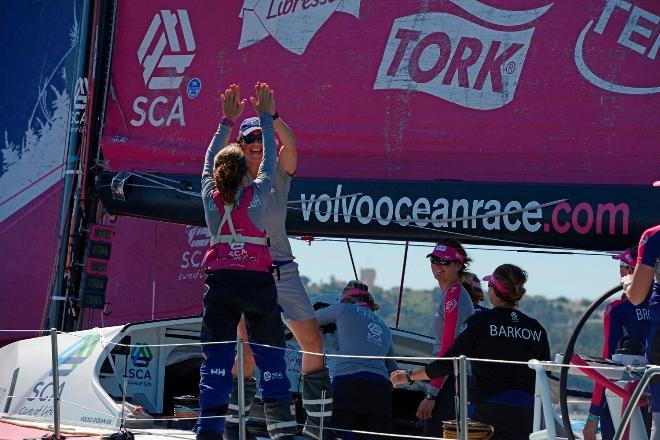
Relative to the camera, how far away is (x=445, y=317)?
568 centimetres

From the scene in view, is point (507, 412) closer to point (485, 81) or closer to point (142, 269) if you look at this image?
point (485, 81)

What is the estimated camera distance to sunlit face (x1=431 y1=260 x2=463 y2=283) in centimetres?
578

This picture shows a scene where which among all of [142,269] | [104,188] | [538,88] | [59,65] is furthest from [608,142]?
[59,65]

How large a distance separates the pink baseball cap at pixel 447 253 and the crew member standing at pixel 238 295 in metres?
1.10

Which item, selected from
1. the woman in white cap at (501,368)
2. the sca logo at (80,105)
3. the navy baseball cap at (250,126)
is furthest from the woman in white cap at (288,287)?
the sca logo at (80,105)

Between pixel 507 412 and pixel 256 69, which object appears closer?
pixel 507 412

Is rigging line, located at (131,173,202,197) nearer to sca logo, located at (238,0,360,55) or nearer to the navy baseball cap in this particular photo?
sca logo, located at (238,0,360,55)

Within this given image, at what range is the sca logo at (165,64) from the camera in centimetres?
764

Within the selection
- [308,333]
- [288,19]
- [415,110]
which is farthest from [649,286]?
[288,19]

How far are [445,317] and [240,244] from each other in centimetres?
121

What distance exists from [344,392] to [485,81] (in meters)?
1.77

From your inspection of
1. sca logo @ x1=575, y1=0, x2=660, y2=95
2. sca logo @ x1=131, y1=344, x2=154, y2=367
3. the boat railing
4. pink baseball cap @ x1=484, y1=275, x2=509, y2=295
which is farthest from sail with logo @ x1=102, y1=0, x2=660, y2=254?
the boat railing

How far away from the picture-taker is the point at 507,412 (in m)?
5.02

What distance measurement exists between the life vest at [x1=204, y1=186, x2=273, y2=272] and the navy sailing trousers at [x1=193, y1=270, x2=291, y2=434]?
33mm
